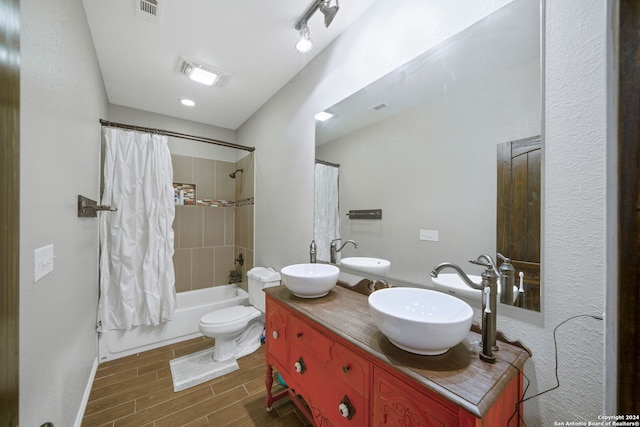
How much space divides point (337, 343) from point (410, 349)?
331 mm

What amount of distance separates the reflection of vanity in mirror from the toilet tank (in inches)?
39.5

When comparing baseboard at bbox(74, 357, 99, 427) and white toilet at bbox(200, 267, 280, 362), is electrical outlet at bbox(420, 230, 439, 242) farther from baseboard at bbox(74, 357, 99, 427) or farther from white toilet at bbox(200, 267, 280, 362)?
baseboard at bbox(74, 357, 99, 427)

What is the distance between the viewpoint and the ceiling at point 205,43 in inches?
61.4

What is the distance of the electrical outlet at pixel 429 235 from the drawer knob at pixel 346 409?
0.83m

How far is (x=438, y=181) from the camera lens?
4.02 feet

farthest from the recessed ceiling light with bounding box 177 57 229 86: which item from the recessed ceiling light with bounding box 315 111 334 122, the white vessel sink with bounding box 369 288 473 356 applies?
the white vessel sink with bounding box 369 288 473 356

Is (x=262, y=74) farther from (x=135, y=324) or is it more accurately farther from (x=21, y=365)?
(x=135, y=324)

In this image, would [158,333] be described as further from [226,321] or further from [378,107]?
[378,107]

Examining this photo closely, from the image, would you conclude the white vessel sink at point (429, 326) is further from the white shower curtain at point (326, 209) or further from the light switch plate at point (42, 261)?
the light switch plate at point (42, 261)

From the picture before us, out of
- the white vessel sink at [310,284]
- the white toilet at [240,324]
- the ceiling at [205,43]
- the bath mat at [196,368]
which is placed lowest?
the bath mat at [196,368]

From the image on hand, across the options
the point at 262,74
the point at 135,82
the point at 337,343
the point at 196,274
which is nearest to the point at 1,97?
the point at 337,343

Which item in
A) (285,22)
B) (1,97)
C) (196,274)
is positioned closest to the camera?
(1,97)

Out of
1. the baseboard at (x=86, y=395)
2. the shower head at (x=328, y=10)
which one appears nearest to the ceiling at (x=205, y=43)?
the shower head at (x=328, y=10)

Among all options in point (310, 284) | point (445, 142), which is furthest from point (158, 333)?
point (445, 142)
